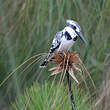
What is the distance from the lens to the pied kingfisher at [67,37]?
43.1 inches

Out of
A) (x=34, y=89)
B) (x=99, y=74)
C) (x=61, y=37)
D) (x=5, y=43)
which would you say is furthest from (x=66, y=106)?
(x=99, y=74)

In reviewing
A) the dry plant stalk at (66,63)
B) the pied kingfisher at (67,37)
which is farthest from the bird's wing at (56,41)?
the dry plant stalk at (66,63)

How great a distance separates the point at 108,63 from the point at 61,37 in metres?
0.22

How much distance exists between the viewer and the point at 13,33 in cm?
134

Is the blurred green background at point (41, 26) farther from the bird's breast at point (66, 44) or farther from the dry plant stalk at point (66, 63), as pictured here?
the dry plant stalk at point (66, 63)

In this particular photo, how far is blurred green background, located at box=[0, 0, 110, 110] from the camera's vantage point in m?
1.18

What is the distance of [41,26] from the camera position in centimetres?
121

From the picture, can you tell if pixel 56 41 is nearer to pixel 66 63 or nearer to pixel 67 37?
pixel 67 37

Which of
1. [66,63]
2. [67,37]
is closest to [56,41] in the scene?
[67,37]

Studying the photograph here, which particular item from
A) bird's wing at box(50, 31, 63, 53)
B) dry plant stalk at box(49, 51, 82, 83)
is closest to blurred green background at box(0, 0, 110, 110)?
bird's wing at box(50, 31, 63, 53)

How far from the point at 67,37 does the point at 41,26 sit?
94 millimetres

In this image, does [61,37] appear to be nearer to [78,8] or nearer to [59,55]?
[78,8]

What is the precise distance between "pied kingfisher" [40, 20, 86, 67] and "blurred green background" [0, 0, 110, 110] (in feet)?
0.07

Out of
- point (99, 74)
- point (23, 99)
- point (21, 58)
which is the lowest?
point (99, 74)
